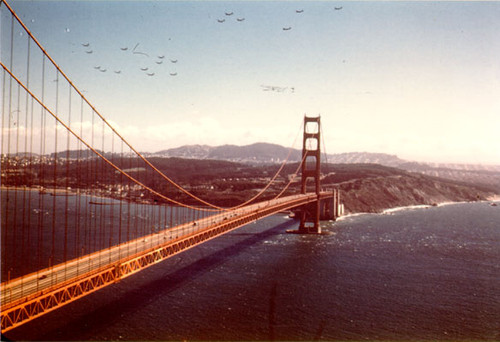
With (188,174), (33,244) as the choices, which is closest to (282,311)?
(33,244)

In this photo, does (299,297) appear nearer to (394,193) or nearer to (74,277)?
(74,277)

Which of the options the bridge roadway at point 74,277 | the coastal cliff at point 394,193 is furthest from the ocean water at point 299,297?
the coastal cliff at point 394,193

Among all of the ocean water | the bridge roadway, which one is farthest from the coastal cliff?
the bridge roadway

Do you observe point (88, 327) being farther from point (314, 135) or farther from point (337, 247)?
point (314, 135)

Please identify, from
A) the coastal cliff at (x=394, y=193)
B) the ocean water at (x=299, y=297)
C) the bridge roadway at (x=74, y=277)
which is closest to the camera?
the bridge roadway at (x=74, y=277)

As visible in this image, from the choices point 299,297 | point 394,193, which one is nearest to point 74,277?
point 299,297

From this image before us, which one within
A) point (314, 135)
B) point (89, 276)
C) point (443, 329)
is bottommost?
point (443, 329)

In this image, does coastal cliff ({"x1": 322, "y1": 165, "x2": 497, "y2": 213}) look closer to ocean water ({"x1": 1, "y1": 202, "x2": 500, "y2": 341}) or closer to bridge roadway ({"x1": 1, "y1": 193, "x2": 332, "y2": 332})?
ocean water ({"x1": 1, "y1": 202, "x2": 500, "y2": 341})

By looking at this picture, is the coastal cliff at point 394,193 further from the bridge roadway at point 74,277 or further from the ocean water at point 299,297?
the bridge roadway at point 74,277
